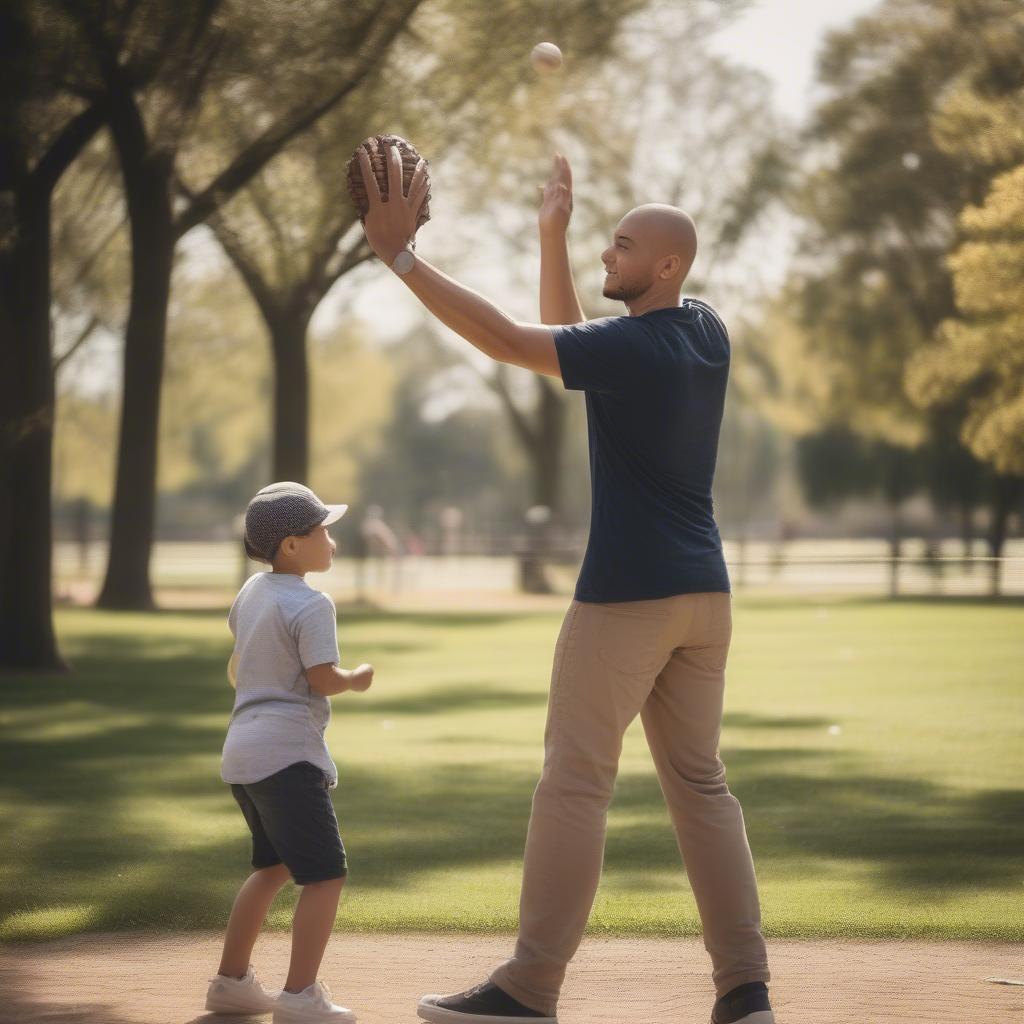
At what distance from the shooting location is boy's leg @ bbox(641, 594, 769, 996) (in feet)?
16.3

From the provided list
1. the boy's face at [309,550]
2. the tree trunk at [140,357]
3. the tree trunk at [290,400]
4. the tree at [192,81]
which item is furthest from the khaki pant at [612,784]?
the tree trunk at [290,400]

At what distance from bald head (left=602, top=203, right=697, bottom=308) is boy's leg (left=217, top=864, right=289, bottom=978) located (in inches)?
76.4

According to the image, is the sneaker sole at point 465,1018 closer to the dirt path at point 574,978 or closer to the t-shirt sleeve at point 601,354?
the dirt path at point 574,978

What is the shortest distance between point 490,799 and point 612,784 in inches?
185

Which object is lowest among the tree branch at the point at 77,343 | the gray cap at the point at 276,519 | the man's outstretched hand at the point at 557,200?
the gray cap at the point at 276,519

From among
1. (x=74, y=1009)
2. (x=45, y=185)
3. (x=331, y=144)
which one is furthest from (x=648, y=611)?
(x=331, y=144)

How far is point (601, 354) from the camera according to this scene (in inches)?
189

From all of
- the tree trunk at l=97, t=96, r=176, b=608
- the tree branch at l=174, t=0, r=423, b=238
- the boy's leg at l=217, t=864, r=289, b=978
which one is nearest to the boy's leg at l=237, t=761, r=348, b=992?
the boy's leg at l=217, t=864, r=289, b=978

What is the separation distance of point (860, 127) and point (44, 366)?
25.4 m

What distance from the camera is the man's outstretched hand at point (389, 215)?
4.79 m

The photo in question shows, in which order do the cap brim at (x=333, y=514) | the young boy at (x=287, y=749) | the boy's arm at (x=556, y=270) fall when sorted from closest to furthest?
the young boy at (x=287, y=749), the cap brim at (x=333, y=514), the boy's arm at (x=556, y=270)

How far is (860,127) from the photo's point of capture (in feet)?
125

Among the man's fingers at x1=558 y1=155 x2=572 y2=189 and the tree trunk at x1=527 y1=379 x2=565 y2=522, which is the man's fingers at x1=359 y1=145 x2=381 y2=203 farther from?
the tree trunk at x1=527 y1=379 x2=565 y2=522

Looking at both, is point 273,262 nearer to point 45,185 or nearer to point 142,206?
point 142,206
